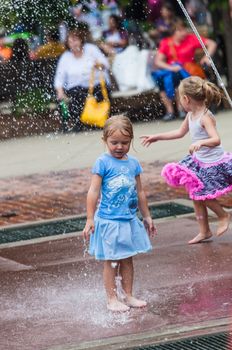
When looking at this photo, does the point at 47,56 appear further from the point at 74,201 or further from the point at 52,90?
the point at 74,201

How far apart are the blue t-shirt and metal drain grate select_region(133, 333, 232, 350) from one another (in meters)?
1.13

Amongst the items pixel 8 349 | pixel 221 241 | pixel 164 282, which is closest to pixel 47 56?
pixel 221 241

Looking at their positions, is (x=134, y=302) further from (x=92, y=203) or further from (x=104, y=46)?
(x=104, y=46)

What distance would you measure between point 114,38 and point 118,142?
12987 mm

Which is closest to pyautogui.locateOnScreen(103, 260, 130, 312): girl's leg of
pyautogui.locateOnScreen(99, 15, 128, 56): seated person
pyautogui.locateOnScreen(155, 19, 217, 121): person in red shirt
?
pyautogui.locateOnScreen(155, 19, 217, 121): person in red shirt

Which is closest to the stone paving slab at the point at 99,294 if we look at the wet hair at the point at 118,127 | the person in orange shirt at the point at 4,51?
the wet hair at the point at 118,127

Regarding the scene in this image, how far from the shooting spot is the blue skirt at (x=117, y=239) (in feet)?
23.1

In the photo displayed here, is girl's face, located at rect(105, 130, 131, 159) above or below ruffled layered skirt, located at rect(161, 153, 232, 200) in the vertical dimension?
above

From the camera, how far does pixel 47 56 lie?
1914 centimetres

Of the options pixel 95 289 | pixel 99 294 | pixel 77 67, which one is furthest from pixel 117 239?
pixel 77 67

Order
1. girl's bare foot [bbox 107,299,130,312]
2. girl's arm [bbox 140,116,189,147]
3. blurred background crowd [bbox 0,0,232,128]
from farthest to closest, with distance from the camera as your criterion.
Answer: blurred background crowd [bbox 0,0,232,128] < girl's arm [bbox 140,116,189,147] < girl's bare foot [bbox 107,299,130,312]

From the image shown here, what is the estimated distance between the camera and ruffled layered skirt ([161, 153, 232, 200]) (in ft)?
29.0

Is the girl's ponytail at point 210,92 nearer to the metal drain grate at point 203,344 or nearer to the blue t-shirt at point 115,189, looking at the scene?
the blue t-shirt at point 115,189

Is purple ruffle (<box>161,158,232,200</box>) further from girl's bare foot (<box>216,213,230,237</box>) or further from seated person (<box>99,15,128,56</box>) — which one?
seated person (<box>99,15,128,56</box>)
